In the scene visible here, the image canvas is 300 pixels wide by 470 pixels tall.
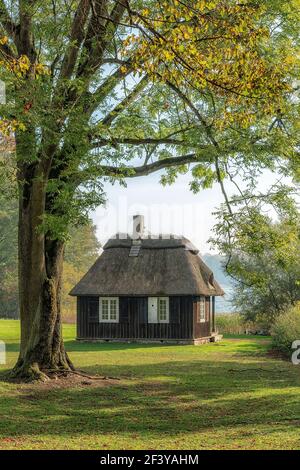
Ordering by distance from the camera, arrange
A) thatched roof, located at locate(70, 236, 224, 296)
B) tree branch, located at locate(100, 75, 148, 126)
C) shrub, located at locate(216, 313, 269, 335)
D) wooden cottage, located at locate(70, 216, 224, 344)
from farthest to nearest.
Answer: shrub, located at locate(216, 313, 269, 335)
thatched roof, located at locate(70, 236, 224, 296)
wooden cottage, located at locate(70, 216, 224, 344)
tree branch, located at locate(100, 75, 148, 126)

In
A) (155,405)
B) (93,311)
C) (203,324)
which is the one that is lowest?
(155,405)

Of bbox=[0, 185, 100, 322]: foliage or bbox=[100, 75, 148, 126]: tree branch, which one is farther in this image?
bbox=[0, 185, 100, 322]: foliage

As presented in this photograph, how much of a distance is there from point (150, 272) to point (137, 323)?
3151 mm

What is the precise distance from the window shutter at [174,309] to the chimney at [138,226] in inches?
230

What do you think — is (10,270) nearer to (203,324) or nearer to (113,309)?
(113,309)

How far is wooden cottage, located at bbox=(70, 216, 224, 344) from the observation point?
113 ft

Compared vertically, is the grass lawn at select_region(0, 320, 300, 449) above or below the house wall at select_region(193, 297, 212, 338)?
below

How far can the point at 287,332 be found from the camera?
87.5 feet

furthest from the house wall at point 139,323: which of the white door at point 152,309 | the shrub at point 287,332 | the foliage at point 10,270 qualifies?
the foliage at point 10,270

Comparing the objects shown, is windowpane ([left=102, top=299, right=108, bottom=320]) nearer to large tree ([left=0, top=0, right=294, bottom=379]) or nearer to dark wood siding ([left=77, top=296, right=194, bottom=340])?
dark wood siding ([left=77, top=296, right=194, bottom=340])

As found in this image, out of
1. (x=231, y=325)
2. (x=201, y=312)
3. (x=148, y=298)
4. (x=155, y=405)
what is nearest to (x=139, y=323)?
(x=148, y=298)

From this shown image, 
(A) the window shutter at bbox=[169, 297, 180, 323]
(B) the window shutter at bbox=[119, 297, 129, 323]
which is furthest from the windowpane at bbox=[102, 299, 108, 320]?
(A) the window shutter at bbox=[169, 297, 180, 323]

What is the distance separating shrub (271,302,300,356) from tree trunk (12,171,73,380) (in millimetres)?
12123

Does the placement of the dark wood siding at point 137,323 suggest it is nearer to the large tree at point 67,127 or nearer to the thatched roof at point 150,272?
the thatched roof at point 150,272
